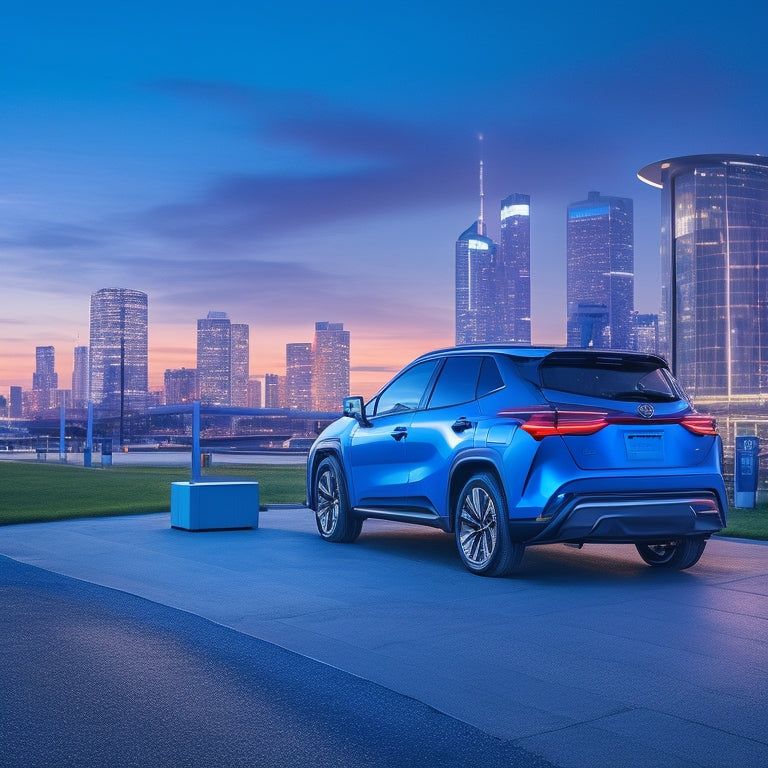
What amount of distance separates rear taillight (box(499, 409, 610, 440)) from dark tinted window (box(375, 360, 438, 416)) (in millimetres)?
2001

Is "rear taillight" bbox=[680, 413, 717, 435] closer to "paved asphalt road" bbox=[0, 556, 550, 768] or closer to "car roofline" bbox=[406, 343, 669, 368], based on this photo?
"car roofline" bbox=[406, 343, 669, 368]

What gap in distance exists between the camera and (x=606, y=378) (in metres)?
8.45

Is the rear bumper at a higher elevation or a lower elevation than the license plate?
lower

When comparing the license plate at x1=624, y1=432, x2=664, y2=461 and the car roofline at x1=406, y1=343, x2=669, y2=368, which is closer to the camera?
the license plate at x1=624, y1=432, x2=664, y2=461

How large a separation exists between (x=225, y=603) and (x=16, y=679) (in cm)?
225

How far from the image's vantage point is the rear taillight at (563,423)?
8008 mm

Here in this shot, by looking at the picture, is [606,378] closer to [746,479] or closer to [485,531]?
[485,531]

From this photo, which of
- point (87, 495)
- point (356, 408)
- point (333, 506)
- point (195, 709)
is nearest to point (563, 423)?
point (356, 408)

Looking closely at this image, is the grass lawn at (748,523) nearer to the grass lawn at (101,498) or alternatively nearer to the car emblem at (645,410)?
the grass lawn at (101,498)

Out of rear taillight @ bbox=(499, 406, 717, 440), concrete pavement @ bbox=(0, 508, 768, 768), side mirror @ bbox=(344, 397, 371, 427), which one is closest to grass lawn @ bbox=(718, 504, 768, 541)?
concrete pavement @ bbox=(0, 508, 768, 768)

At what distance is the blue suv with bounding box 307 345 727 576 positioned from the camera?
800 cm

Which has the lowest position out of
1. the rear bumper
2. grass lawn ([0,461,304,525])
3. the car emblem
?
grass lawn ([0,461,304,525])

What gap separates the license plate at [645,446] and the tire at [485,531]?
1062 mm

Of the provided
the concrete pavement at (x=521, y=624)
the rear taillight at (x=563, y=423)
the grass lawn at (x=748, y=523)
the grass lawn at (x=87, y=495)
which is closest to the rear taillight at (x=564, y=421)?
the rear taillight at (x=563, y=423)
